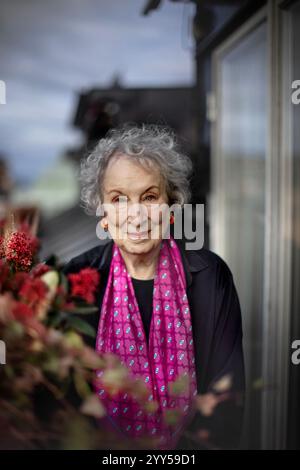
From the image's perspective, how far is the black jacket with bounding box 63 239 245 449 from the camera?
1.56 m

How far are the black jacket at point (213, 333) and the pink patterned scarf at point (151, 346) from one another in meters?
0.03

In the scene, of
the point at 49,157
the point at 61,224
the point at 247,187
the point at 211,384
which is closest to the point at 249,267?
the point at 247,187

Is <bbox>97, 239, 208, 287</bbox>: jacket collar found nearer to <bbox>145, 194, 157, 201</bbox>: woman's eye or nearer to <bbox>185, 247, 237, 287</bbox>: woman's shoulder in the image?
<bbox>185, 247, 237, 287</bbox>: woman's shoulder

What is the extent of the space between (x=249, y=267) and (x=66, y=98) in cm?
164

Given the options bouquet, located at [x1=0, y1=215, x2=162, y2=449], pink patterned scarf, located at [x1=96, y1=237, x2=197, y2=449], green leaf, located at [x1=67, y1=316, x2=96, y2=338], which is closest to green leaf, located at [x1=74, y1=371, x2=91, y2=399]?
bouquet, located at [x1=0, y1=215, x2=162, y2=449]

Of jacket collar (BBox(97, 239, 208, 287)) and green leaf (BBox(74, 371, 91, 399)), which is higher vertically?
jacket collar (BBox(97, 239, 208, 287))

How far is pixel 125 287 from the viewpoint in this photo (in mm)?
1607

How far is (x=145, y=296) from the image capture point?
164cm

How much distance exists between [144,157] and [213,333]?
551mm

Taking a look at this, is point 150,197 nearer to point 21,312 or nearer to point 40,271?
point 40,271

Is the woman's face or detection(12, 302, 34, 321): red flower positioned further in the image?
the woman's face

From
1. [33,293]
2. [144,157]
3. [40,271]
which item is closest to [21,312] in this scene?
[33,293]

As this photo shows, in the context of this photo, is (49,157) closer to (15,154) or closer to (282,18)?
(15,154)

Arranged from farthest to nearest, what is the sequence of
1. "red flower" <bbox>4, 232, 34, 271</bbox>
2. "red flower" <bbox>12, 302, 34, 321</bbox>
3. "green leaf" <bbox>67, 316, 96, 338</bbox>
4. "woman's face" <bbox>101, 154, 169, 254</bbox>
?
"woman's face" <bbox>101, 154, 169, 254</bbox>, "red flower" <bbox>4, 232, 34, 271</bbox>, "green leaf" <bbox>67, 316, 96, 338</bbox>, "red flower" <bbox>12, 302, 34, 321</bbox>
